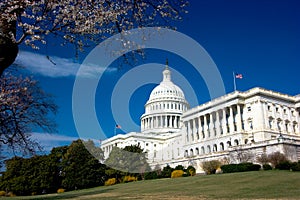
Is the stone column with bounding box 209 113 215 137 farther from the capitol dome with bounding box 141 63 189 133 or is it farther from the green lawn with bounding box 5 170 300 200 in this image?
the green lawn with bounding box 5 170 300 200

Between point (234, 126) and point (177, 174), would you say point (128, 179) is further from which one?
point (234, 126)

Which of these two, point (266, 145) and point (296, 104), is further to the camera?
point (296, 104)

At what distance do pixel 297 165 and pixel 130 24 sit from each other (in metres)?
32.8

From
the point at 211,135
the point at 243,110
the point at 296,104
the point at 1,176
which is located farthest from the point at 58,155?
the point at 296,104

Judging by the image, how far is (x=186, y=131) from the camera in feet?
302

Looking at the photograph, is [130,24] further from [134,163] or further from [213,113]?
[213,113]

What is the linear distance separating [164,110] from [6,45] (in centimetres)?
11362

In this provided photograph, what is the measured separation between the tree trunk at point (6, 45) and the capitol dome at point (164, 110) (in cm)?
10919

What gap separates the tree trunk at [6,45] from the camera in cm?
580

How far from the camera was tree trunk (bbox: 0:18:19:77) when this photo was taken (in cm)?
580

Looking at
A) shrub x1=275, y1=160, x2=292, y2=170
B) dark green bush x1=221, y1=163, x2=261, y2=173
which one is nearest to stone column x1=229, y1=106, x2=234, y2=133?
dark green bush x1=221, y1=163, x2=261, y2=173

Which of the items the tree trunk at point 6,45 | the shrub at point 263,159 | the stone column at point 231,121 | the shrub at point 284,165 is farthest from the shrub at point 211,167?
the tree trunk at point 6,45

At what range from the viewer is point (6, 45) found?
5.84m

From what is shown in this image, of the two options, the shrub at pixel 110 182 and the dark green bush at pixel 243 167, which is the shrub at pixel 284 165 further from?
the shrub at pixel 110 182
